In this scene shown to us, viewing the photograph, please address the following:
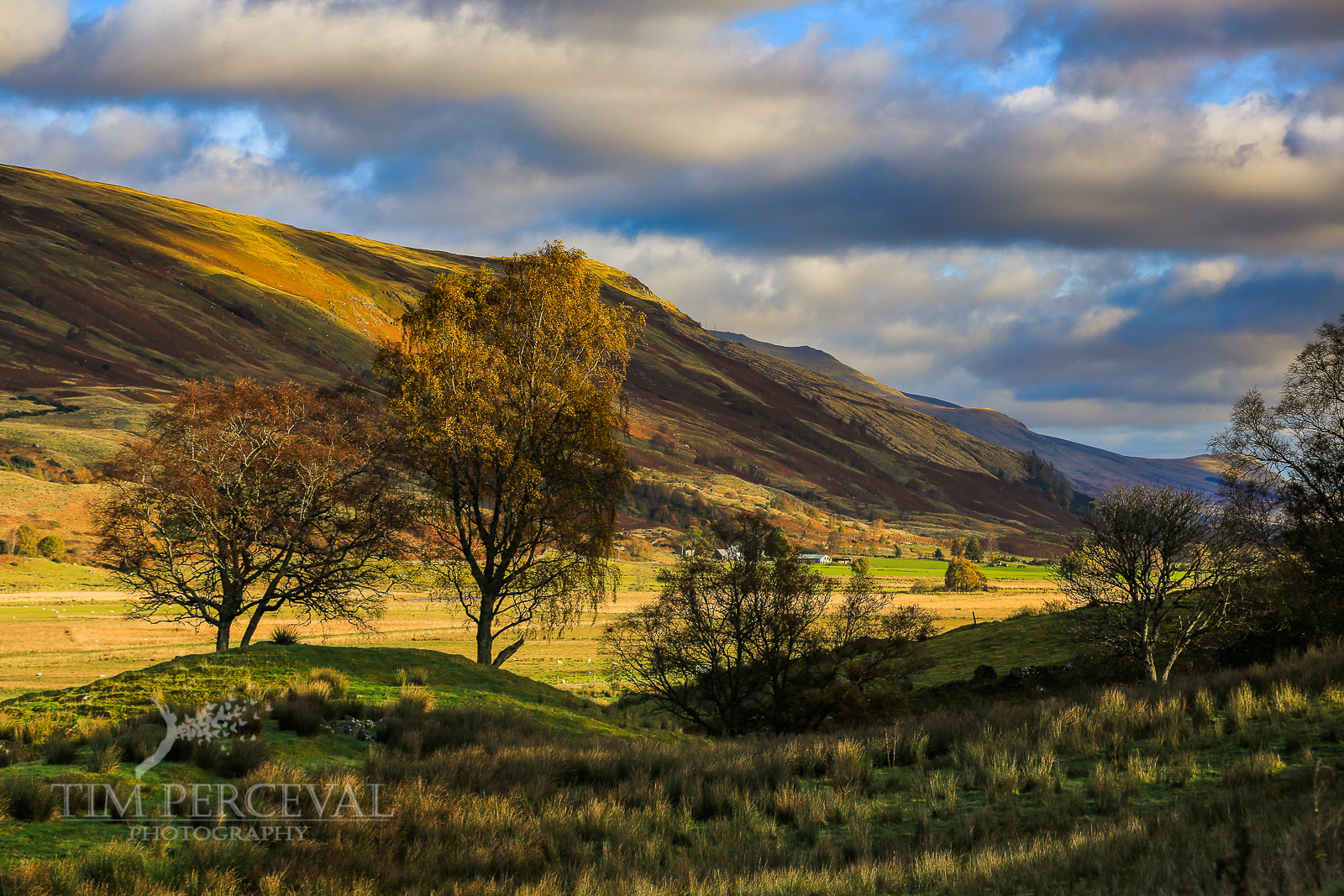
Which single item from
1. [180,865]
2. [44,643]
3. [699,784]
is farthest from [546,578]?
[44,643]

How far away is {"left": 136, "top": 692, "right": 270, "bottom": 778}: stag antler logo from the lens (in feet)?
35.8

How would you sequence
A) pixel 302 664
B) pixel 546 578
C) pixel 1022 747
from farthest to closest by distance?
pixel 546 578
pixel 302 664
pixel 1022 747

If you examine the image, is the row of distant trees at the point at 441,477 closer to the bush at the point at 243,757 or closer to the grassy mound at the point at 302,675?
the grassy mound at the point at 302,675

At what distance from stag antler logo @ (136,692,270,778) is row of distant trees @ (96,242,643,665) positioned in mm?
15432

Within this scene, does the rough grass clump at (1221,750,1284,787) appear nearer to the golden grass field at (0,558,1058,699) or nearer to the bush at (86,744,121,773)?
the bush at (86,744,121,773)

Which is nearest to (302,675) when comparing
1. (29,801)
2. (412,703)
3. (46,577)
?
(412,703)

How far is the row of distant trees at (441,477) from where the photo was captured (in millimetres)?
29656

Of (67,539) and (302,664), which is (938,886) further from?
(67,539)


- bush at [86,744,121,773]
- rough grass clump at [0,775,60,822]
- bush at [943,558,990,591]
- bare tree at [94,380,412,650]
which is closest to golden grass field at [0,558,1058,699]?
bare tree at [94,380,412,650]

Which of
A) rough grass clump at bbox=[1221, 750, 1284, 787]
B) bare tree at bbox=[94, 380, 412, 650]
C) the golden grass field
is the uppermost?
bare tree at bbox=[94, 380, 412, 650]

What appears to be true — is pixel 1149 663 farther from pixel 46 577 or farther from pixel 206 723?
pixel 46 577

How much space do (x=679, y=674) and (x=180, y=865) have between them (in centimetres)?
2775

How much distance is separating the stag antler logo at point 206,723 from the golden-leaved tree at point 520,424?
15.4 meters

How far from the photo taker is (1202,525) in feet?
111
